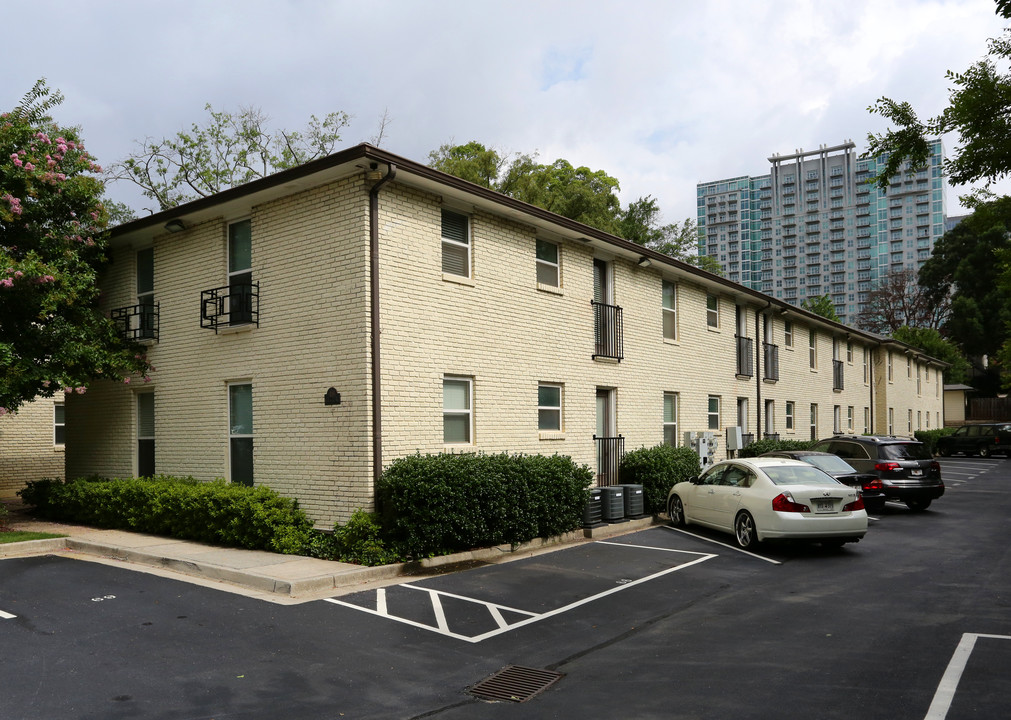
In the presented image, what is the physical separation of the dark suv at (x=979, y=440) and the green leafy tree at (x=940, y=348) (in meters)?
19.3

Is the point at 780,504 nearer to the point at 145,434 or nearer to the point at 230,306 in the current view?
the point at 230,306

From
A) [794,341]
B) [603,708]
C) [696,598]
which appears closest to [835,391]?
[794,341]

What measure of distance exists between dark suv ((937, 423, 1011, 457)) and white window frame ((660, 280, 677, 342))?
30.3 m

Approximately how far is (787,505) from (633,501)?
376 cm

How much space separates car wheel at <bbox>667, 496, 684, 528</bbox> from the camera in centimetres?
1529

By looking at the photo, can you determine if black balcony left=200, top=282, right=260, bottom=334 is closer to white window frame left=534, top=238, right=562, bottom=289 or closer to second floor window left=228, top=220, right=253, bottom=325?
second floor window left=228, top=220, right=253, bottom=325

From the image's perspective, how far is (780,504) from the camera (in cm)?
1217

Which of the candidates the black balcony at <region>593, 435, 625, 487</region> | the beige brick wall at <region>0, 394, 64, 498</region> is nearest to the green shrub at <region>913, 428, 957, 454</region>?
the black balcony at <region>593, 435, 625, 487</region>

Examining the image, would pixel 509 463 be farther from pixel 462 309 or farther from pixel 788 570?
pixel 788 570

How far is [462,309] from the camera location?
13.3 metres

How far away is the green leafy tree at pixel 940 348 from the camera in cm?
6297

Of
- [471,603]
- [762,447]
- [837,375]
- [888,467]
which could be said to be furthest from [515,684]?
[837,375]

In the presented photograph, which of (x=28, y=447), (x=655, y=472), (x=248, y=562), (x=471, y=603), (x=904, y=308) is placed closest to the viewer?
(x=471, y=603)

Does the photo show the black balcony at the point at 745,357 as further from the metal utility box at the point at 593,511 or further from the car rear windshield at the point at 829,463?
the metal utility box at the point at 593,511
